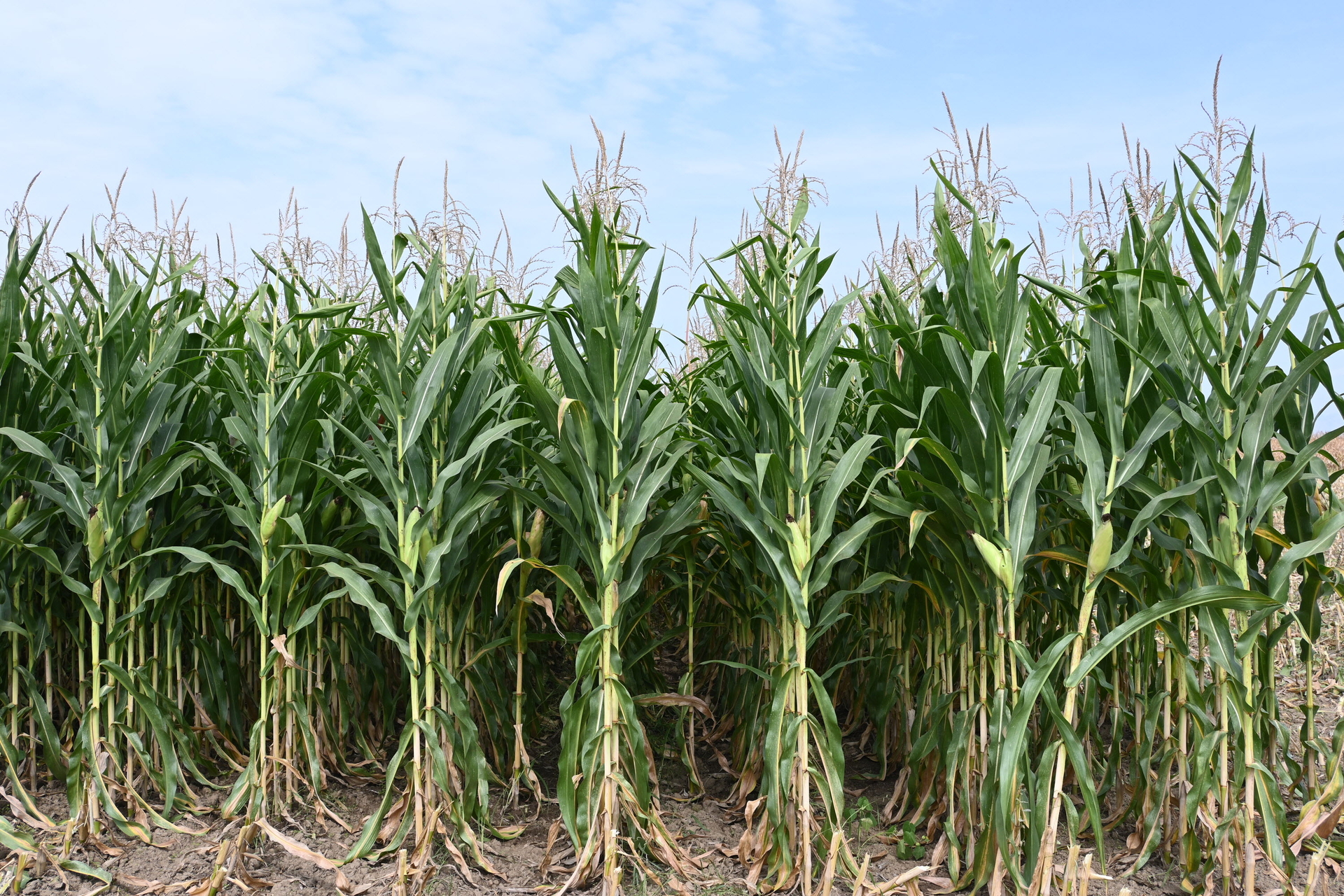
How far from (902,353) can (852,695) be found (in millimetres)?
1931

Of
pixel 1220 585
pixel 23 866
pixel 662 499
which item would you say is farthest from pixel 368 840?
pixel 1220 585

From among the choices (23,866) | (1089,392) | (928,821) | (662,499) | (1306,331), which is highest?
(1306,331)

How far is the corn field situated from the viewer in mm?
2562

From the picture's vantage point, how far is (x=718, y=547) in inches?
138

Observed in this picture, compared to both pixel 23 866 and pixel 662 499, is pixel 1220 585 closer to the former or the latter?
pixel 662 499

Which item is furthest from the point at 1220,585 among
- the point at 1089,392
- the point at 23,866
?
the point at 23,866

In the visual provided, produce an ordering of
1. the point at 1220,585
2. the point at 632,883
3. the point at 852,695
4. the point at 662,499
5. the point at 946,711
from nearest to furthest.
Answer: the point at 1220,585
the point at 632,883
the point at 946,711
the point at 662,499
the point at 852,695

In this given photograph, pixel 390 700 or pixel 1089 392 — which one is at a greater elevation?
pixel 1089 392

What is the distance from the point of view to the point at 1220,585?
2541 millimetres

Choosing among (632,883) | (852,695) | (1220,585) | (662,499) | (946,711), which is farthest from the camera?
(852,695)

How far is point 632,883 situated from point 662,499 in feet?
4.52

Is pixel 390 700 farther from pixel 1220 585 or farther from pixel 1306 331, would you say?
pixel 1306 331

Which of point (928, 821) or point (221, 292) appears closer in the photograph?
point (928, 821)

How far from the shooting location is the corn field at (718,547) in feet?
8.41
